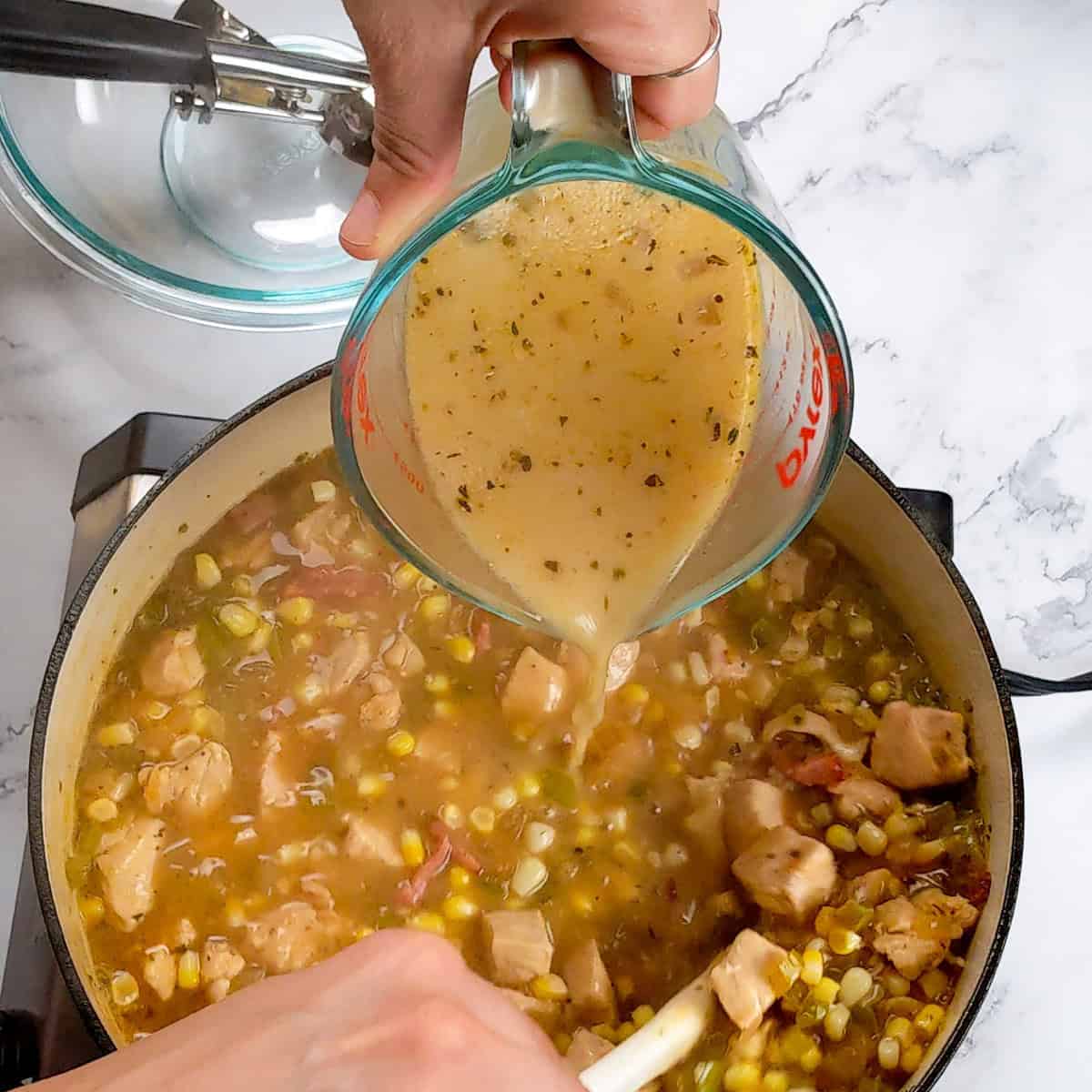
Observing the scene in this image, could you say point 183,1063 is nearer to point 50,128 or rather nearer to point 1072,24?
point 50,128

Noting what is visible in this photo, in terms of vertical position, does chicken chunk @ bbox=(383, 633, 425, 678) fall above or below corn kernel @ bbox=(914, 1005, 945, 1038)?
above

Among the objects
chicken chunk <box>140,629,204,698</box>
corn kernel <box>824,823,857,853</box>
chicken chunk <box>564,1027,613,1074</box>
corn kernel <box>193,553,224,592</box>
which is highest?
corn kernel <box>193,553,224,592</box>

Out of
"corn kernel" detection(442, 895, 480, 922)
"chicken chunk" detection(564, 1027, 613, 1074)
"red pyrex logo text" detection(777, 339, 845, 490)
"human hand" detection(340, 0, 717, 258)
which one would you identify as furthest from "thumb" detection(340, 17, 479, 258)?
"chicken chunk" detection(564, 1027, 613, 1074)

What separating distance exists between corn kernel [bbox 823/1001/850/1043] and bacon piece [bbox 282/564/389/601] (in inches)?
26.8

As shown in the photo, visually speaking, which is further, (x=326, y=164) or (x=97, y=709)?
(x=326, y=164)

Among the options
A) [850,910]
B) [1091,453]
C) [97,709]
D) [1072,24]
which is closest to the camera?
[850,910]

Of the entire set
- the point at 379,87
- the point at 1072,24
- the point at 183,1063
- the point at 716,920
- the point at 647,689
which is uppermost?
the point at 379,87

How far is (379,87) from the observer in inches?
45.2

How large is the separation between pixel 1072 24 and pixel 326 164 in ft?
3.53

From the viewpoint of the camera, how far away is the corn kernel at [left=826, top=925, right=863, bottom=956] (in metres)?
1.41

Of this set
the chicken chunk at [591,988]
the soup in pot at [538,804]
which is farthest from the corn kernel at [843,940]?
the chicken chunk at [591,988]

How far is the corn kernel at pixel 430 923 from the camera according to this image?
1.48 metres

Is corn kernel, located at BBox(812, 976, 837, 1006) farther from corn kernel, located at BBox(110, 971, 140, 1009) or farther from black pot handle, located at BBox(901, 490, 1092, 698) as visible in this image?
corn kernel, located at BBox(110, 971, 140, 1009)


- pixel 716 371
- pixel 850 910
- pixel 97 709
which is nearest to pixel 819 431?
pixel 716 371
